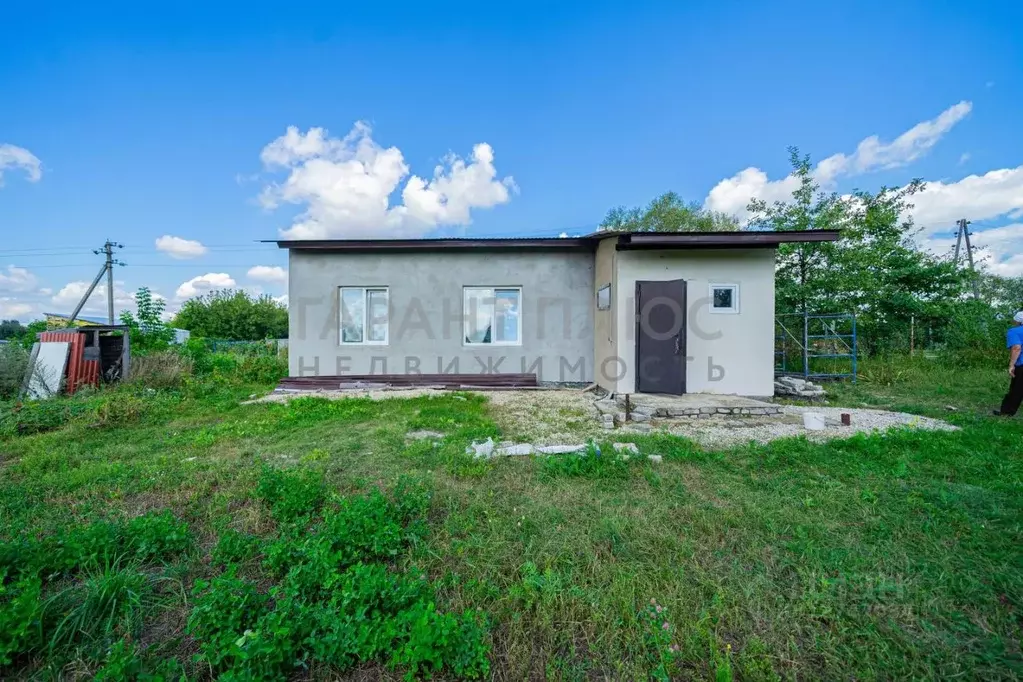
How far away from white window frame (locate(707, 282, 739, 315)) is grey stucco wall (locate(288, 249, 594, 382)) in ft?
7.55

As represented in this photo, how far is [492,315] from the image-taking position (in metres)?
8.35

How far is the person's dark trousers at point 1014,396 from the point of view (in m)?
5.42

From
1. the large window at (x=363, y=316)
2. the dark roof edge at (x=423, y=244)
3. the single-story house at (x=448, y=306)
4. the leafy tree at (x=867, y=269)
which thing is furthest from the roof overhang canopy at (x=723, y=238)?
the leafy tree at (x=867, y=269)

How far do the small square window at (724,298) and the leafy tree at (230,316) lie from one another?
30382 mm

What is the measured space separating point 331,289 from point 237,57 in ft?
19.0

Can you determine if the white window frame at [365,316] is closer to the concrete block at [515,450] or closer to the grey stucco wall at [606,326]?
the grey stucco wall at [606,326]

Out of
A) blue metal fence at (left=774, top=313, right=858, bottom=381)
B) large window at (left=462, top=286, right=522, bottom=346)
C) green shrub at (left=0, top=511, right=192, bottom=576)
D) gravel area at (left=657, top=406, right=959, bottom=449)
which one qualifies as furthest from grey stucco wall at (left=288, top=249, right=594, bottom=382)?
green shrub at (left=0, top=511, right=192, bottom=576)

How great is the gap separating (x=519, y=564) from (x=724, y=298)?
662cm

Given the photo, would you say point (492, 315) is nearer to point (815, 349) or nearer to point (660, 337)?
point (660, 337)

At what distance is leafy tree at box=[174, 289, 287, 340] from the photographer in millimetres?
27578

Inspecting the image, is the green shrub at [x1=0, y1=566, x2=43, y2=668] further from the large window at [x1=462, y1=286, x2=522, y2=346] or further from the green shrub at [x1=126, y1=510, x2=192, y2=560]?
the large window at [x1=462, y1=286, x2=522, y2=346]

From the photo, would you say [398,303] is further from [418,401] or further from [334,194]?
[334,194]

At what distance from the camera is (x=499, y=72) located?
10188 mm

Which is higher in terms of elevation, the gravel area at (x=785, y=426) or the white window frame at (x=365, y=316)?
the white window frame at (x=365, y=316)
